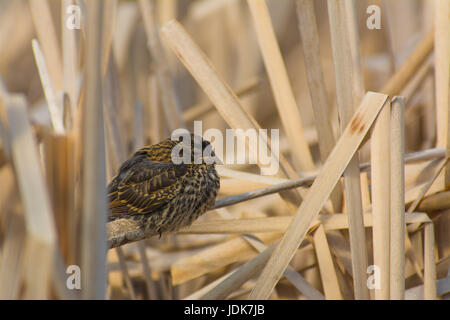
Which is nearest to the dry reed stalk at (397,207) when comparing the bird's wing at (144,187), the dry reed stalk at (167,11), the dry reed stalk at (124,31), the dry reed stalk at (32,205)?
the bird's wing at (144,187)

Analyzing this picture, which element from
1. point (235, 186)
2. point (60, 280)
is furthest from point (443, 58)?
point (60, 280)

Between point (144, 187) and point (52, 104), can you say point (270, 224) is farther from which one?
point (52, 104)

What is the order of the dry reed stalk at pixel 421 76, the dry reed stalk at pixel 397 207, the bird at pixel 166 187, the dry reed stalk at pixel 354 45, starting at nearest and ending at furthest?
1. the dry reed stalk at pixel 397 207
2. the dry reed stalk at pixel 354 45
3. the bird at pixel 166 187
4. the dry reed stalk at pixel 421 76

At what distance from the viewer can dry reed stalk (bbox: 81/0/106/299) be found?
1126 mm

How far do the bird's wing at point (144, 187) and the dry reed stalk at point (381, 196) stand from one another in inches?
33.2

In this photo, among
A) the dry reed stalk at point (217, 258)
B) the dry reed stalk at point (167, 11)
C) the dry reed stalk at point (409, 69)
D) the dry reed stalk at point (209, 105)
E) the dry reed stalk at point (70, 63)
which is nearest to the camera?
the dry reed stalk at point (70, 63)

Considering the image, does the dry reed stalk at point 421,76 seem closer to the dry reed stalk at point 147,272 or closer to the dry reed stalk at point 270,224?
the dry reed stalk at point 270,224

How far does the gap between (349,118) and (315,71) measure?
321mm

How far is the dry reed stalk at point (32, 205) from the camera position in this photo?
3.16ft

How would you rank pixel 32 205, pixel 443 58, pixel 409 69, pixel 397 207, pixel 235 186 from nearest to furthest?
1. pixel 32 205
2. pixel 397 207
3. pixel 443 58
4. pixel 235 186
5. pixel 409 69

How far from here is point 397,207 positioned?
1.60 metres
